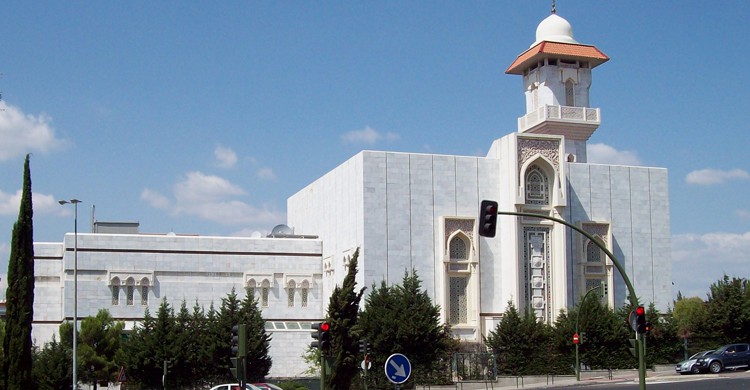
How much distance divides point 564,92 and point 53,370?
1265 inches

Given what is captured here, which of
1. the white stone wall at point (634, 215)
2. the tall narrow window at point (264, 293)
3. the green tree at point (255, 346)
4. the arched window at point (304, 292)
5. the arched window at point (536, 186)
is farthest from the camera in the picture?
the arched window at point (304, 292)

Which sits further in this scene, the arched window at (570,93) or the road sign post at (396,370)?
the arched window at (570,93)

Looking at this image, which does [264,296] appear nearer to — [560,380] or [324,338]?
[560,380]

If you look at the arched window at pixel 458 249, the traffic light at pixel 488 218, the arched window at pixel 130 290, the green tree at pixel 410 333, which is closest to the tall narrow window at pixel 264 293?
the arched window at pixel 130 290

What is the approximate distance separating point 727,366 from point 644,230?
38.5 ft

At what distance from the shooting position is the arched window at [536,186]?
52125 millimetres

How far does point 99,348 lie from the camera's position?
1844 inches

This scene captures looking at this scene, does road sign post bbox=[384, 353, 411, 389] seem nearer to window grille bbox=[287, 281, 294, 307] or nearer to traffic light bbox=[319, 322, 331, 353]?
traffic light bbox=[319, 322, 331, 353]

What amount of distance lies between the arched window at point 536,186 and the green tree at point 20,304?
979 inches

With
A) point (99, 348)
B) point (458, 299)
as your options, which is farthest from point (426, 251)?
point (99, 348)

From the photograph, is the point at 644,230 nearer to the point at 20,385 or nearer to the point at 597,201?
the point at 597,201

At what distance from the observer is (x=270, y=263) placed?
5444 centimetres

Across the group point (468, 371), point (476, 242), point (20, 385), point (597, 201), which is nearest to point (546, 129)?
point (597, 201)

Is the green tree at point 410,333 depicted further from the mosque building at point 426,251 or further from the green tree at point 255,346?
the green tree at point 255,346
